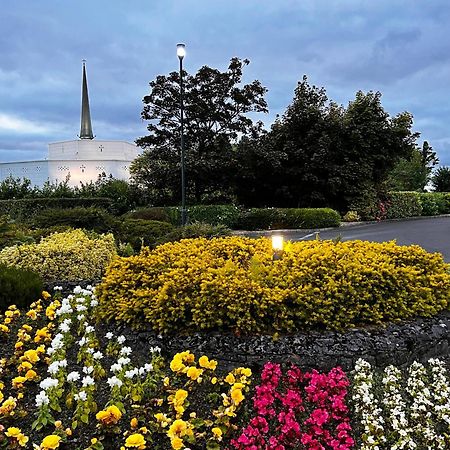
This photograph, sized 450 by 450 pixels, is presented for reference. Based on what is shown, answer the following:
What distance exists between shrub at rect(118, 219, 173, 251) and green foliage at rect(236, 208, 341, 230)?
6.59 metres

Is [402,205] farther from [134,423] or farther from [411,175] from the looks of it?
[134,423]

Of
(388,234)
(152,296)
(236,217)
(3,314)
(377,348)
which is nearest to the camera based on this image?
(377,348)

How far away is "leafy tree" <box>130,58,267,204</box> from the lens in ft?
56.0

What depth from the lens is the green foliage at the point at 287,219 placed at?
15.0 metres

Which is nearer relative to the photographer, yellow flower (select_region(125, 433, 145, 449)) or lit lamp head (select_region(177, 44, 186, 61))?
yellow flower (select_region(125, 433, 145, 449))

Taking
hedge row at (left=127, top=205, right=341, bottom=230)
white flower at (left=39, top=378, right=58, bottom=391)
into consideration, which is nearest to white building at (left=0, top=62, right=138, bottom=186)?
hedge row at (left=127, top=205, right=341, bottom=230)

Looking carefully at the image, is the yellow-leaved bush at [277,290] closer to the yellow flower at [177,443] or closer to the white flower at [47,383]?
the white flower at [47,383]

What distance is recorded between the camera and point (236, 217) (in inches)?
602

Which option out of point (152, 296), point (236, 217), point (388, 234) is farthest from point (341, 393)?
point (236, 217)

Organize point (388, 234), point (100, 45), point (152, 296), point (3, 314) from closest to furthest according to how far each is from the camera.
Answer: point (152, 296)
point (3, 314)
point (100, 45)
point (388, 234)

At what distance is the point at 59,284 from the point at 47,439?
8.99 ft

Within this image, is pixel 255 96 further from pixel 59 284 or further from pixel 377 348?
pixel 377 348

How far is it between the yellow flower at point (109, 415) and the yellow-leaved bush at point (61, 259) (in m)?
3.48

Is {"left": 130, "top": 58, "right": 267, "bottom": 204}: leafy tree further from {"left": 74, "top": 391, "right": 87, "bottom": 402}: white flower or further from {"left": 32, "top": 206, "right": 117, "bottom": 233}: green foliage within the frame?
{"left": 74, "top": 391, "right": 87, "bottom": 402}: white flower
